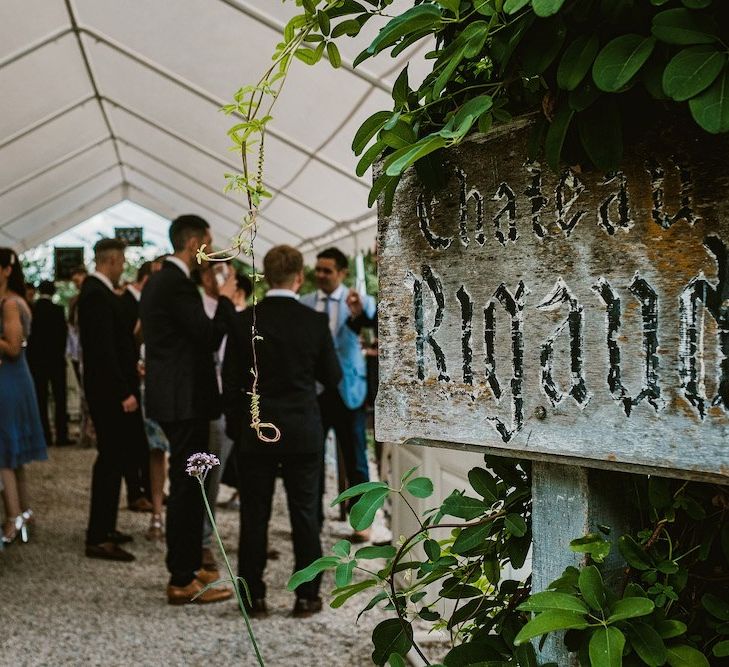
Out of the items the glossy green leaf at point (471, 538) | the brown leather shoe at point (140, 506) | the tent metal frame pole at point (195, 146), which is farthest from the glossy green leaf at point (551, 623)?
the tent metal frame pole at point (195, 146)

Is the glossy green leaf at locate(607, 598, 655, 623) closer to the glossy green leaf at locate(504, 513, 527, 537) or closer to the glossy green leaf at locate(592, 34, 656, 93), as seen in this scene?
the glossy green leaf at locate(504, 513, 527, 537)

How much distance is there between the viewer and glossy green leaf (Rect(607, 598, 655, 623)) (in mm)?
750

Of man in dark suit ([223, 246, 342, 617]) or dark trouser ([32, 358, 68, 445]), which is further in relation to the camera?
dark trouser ([32, 358, 68, 445])

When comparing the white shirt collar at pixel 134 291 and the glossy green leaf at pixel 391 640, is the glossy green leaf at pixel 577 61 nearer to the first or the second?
the glossy green leaf at pixel 391 640

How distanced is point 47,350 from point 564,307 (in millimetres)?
8220

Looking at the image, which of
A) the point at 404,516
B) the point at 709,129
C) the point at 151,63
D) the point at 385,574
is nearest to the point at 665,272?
the point at 709,129

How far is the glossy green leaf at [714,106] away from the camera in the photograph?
674 millimetres


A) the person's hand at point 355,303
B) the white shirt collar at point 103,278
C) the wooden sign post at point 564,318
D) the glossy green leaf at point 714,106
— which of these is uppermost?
the white shirt collar at point 103,278

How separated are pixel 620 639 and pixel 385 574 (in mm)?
377

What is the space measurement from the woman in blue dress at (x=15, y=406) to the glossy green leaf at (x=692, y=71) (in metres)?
4.22

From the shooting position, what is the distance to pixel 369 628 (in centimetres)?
347

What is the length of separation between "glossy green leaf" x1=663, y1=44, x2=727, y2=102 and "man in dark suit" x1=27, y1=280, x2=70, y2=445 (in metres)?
8.10

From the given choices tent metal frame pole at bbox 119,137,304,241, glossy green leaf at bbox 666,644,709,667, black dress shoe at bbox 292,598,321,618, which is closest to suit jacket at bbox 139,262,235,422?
black dress shoe at bbox 292,598,321,618

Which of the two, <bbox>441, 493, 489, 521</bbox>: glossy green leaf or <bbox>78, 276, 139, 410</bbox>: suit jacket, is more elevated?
<bbox>78, 276, 139, 410</bbox>: suit jacket
